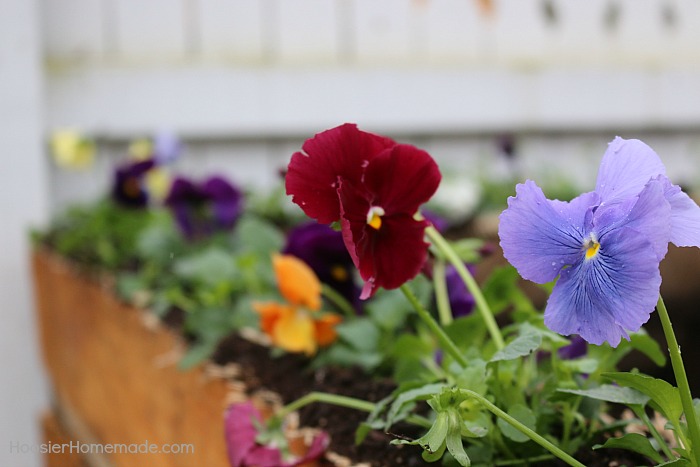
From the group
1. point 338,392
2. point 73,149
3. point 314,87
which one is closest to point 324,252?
point 338,392

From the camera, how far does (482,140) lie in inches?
106

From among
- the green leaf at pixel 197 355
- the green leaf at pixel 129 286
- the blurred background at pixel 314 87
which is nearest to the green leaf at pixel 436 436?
the green leaf at pixel 197 355

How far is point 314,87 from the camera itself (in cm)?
243

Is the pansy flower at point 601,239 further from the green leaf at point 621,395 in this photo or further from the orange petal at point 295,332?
the orange petal at point 295,332

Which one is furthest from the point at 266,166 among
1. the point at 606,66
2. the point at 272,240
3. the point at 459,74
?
the point at 272,240

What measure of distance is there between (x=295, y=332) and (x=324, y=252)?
0.07 m

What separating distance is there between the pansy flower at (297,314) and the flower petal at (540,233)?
313 millimetres

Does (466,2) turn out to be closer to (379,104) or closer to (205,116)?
(379,104)

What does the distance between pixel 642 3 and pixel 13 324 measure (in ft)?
6.95

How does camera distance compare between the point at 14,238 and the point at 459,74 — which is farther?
the point at 459,74

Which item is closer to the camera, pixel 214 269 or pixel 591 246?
pixel 591 246

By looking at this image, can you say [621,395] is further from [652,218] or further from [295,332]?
[295,332]

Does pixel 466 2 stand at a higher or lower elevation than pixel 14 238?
higher

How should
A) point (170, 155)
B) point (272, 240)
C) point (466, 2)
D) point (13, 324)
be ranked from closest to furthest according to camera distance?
point (272, 240), point (170, 155), point (13, 324), point (466, 2)
